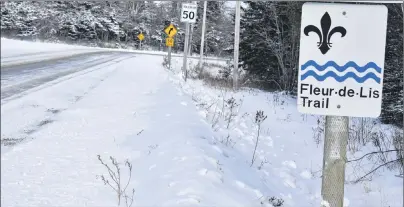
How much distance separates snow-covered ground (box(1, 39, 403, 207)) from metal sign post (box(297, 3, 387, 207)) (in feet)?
4.94

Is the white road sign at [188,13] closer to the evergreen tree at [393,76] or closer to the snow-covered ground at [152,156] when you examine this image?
the snow-covered ground at [152,156]

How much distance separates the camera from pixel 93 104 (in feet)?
25.1

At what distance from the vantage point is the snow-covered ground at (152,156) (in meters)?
3.35

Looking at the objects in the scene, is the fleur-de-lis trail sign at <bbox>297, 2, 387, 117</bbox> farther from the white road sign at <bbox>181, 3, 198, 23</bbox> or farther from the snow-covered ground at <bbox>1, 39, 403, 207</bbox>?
the white road sign at <bbox>181, 3, 198, 23</bbox>

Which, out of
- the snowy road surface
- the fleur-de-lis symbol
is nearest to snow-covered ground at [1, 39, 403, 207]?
the snowy road surface

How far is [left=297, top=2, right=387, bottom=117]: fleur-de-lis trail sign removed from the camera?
1.86 metres

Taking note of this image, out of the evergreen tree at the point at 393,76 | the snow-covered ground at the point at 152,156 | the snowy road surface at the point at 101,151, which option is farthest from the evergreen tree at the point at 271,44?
the snowy road surface at the point at 101,151

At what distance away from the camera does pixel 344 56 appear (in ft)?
6.13

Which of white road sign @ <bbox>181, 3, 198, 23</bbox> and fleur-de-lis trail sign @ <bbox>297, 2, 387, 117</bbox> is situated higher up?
white road sign @ <bbox>181, 3, 198, 23</bbox>

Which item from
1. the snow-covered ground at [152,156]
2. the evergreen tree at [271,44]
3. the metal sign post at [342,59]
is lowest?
the snow-covered ground at [152,156]

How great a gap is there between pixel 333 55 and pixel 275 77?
16.2m

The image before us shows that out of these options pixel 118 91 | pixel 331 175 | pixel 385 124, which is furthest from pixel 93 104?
pixel 385 124

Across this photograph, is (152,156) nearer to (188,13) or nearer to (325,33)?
(325,33)

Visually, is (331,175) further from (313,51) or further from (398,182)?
(398,182)
